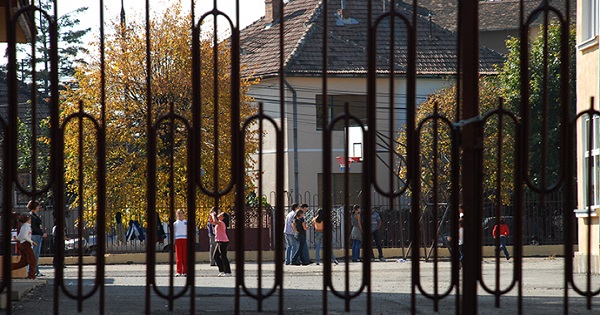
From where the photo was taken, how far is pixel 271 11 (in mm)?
49188

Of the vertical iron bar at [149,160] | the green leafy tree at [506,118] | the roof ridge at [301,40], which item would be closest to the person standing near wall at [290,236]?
the green leafy tree at [506,118]

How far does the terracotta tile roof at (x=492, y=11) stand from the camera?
5566cm

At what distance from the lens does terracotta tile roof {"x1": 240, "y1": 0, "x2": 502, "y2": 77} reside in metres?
38.8

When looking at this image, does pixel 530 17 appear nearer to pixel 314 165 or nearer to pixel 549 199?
pixel 549 199

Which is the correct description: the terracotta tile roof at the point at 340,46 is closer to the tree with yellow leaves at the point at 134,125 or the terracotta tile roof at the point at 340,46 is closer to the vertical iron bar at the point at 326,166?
the tree with yellow leaves at the point at 134,125

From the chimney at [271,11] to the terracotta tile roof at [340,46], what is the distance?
41 centimetres

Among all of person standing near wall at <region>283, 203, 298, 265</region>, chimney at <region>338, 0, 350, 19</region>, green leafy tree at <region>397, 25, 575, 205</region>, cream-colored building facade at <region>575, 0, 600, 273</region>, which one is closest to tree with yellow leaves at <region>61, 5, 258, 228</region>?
person standing near wall at <region>283, 203, 298, 265</region>

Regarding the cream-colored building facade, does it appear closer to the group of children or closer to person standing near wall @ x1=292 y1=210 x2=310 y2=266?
the group of children

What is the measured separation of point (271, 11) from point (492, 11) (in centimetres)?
1590

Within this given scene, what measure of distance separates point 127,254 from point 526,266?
11739 mm

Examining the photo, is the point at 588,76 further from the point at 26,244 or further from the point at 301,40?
the point at 301,40

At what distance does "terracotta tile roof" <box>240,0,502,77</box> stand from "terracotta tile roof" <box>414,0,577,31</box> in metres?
7.14

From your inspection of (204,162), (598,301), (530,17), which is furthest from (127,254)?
(530,17)

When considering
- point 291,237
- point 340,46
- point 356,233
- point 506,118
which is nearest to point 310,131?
point 340,46
